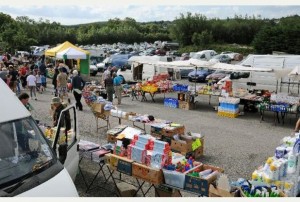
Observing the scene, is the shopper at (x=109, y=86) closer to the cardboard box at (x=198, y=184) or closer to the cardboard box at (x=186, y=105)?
the cardboard box at (x=186, y=105)

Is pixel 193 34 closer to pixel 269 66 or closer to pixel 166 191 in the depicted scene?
pixel 269 66

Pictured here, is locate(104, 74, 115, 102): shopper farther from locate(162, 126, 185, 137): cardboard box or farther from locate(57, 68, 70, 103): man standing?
locate(162, 126, 185, 137): cardboard box

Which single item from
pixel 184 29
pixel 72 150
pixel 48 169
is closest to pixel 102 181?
pixel 72 150

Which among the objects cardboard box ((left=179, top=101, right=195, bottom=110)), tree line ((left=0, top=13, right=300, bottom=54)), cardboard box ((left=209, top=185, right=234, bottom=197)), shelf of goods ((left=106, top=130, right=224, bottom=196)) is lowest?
cardboard box ((left=179, top=101, right=195, bottom=110))

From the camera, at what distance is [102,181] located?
7.80 m

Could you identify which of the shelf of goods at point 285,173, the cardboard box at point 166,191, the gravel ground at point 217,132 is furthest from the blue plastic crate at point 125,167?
the shelf of goods at point 285,173

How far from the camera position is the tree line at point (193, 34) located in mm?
40188

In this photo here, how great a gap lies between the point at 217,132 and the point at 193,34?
134ft

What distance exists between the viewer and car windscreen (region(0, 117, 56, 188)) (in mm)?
4242

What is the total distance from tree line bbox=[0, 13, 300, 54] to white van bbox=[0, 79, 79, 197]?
3362cm

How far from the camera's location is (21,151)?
4.70 meters

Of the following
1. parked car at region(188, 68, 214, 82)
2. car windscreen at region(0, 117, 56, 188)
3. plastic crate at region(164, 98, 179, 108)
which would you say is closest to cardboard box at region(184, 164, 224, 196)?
car windscreen at region(0, 117, 56, 188)

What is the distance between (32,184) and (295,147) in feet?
15.7

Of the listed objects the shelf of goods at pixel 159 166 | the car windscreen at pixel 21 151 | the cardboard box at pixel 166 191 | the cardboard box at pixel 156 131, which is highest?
the car windscreen at pixel 21 151
